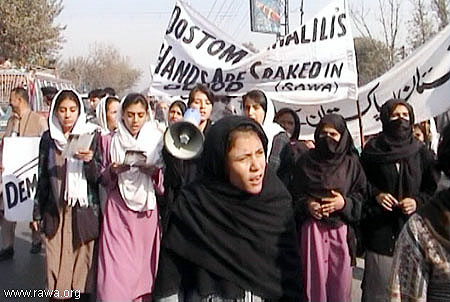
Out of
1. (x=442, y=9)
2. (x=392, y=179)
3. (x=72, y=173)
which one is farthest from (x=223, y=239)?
(x=442, y=9)

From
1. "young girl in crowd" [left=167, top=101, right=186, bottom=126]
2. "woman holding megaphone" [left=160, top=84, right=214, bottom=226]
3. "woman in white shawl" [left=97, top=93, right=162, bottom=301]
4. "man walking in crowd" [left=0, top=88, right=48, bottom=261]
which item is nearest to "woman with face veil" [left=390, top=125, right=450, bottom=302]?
"woman holding megaphone" [left=160, top=84, right=214, bottom=226]

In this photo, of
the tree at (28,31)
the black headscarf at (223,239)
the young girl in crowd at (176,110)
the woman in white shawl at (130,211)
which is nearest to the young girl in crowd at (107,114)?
the young girl in crowd at (176,110)

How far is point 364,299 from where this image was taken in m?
4.03

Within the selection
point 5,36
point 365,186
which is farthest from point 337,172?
point 5,36

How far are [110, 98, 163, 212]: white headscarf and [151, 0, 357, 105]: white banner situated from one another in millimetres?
2117

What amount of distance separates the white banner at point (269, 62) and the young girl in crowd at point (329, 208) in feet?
6.55

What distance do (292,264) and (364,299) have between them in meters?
1.56

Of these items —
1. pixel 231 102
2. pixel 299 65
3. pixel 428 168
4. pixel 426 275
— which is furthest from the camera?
pixel 231 102

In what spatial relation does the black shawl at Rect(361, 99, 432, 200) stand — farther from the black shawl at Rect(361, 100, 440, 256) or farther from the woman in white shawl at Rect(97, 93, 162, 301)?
the woman in white shawl at Rect(97, 93, 162, 301)

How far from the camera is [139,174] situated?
444 cm

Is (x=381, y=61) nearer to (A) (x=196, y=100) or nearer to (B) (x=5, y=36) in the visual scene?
(B) (x=5, y=36)

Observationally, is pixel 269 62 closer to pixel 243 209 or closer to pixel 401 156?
pixel 401 156

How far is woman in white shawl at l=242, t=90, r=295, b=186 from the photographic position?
4527 mm

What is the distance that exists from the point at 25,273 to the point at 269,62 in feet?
9.27
